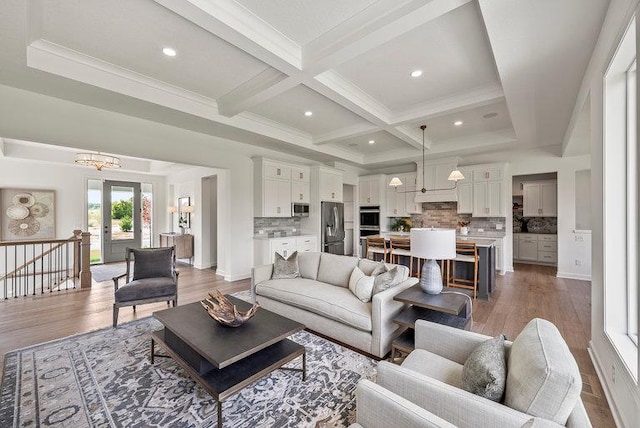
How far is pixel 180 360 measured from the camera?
202cm

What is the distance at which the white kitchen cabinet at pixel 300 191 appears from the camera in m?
6.35

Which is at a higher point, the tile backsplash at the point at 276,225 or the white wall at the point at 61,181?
the white wall at the point at 61,181

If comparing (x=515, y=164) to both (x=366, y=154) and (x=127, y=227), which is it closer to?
(x=366, y=154)

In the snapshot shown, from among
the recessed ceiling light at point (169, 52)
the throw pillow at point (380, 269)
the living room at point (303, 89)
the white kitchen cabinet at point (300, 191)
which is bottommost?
the throw pillow at point (380, 269)

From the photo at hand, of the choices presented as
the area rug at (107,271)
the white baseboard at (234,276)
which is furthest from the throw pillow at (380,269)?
the area rug at (107,271)

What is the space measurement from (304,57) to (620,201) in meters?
2.89

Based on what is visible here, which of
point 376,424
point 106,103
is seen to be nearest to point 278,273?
point 376,424

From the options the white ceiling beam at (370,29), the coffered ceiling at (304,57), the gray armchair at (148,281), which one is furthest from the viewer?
the gray armchair at (148,281)

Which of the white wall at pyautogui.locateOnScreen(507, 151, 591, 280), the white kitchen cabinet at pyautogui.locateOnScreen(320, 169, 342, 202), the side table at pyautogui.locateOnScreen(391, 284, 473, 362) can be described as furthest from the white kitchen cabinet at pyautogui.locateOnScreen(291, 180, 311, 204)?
the white wall at pyautogui.locateOnScreen(507, 151, 591, 280)

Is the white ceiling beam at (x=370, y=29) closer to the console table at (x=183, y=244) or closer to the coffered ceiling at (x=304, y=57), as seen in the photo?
the coffered ceiling at (x=304, y=57)

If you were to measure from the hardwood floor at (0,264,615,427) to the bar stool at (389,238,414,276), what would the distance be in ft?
4.47

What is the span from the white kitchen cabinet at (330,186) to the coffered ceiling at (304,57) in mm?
2373

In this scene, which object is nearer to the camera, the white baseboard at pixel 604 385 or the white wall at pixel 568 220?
the white baseboard at pixel 604 385

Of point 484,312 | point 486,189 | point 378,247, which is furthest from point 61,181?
point 486,189
